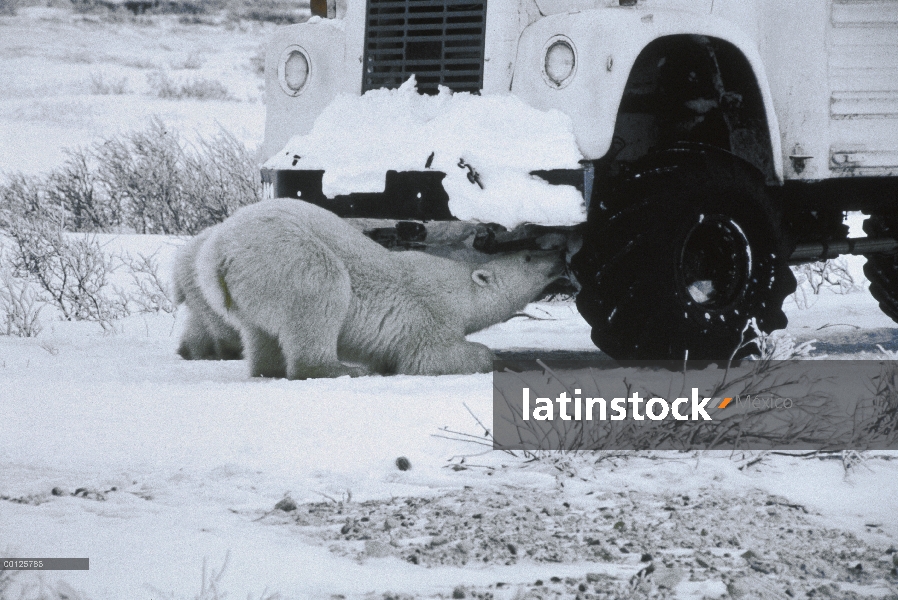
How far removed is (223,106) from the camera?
18844 mm

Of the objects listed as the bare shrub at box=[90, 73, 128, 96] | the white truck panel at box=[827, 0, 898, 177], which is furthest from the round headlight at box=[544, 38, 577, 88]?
the bare shrub at box=[90, 73, 128, 96]

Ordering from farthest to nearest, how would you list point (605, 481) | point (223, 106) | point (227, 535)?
point (223, 106) < point (605, 481) < point (227, 535)

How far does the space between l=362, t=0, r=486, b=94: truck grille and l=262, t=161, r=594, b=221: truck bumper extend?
2.11ft

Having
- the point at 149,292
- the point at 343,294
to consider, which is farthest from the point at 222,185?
the point at 343,294

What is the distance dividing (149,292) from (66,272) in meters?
0.62

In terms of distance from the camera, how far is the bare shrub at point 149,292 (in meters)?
7.89

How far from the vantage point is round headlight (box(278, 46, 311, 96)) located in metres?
5.55

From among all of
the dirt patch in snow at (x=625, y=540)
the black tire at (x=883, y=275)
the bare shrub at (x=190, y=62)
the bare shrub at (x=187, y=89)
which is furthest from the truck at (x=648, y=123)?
the bare shrub at (x=190, y=62)

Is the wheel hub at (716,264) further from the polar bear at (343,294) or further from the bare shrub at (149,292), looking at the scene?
the bare shrub at (149,292)

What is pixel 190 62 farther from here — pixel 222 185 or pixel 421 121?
pixel 421 121

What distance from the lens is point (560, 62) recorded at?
459 cm

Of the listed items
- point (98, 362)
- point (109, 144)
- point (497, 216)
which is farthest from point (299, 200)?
point (109, 144)

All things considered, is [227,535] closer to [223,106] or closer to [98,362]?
[98,362]

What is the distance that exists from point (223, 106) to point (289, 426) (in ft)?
53.2
